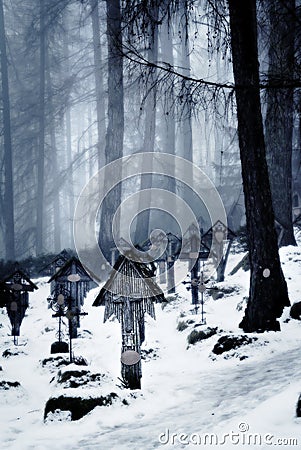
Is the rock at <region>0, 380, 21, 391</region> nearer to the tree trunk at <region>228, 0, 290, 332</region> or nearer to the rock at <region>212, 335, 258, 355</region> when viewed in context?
the rock at <region>212, 335, 258, 355</region>

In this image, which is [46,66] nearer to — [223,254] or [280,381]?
[223,254]

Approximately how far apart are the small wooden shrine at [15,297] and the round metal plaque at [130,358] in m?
4.41

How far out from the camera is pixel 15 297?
939 centimetres

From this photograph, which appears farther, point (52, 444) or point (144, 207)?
point (144, 207)

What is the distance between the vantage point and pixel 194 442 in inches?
120

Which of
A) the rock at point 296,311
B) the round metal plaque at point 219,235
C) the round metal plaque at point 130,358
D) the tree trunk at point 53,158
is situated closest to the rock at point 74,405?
the round metal plaque at point 130,358

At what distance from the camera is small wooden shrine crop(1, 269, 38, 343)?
29.4 feet

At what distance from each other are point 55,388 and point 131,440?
6.95 ft

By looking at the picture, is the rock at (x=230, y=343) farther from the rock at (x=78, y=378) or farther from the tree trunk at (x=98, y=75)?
the tree trunk at (x=98, y=75)

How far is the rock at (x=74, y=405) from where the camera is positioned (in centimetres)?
416

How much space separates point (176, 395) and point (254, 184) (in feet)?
11.7

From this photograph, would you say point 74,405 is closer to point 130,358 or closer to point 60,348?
point 130,358

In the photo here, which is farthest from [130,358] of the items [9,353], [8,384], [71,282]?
[71,282]

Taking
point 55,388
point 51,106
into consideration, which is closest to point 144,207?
point 51,106
